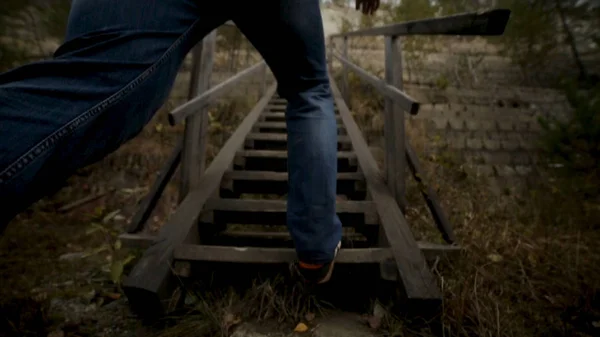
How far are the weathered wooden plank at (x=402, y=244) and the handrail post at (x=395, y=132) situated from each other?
7 centimetres

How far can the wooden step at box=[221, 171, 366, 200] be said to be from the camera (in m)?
2.10

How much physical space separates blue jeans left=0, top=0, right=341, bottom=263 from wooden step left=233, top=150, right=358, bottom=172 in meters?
1.51

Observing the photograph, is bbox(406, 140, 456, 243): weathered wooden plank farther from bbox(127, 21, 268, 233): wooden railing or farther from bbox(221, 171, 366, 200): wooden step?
bbox(127, 21, 268, 233): wooden railing

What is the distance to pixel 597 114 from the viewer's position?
3.82m

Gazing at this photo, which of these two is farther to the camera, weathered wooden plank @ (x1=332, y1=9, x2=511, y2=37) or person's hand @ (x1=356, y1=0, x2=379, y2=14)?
person's hand @ (x1=356, y1=0, x2=379, y2=14)

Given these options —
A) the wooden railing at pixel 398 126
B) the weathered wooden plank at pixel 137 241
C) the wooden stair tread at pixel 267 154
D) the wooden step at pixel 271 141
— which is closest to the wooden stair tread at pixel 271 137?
the wooden step at pixel 271 141

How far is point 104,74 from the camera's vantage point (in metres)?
0.57

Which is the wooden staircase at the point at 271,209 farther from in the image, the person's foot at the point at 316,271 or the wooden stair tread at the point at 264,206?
the person's foot at the point at 316,271

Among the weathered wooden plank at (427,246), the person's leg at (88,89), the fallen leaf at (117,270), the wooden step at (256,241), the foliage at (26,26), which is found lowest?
the fallen leaf at (117,270)

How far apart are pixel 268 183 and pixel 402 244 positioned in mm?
1011

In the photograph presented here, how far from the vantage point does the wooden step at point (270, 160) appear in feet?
8.08

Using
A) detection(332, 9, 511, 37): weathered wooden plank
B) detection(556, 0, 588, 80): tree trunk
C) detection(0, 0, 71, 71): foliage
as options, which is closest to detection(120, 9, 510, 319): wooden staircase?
detection(332, 9, 511, 37): weathered wooden plank

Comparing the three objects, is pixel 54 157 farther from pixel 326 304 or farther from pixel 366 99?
pixel 366 99

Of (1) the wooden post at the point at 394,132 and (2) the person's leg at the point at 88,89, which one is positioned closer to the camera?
(2) the person's leg at the point at 88,89
